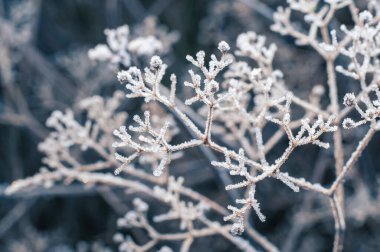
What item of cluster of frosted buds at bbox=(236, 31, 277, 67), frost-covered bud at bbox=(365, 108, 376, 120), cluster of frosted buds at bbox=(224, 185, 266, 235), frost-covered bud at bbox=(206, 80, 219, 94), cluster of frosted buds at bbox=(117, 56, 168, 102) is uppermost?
cluster of frosted buds at bbox=(236, 31, 277, 67)

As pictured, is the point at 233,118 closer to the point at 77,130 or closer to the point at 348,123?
the point at 77,130

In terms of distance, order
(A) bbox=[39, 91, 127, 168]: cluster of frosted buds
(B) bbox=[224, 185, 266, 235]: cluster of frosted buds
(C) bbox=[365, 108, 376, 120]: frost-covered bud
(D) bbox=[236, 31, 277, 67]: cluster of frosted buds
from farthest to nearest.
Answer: (A) bbox=[39, 91, 127, 168]: cluster of frosted buds → (D) bbox=[236, 31, 277, 67]: cluster of frosted buds → (C) bbox=[365, 108, 376, 120]: frost-covered bud → (B) bbox=[224, 185, 266, 235]: cluster of frosted buds

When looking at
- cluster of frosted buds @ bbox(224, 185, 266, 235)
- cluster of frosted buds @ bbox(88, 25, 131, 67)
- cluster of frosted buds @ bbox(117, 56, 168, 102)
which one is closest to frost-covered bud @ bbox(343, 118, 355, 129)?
cluster of frosted buds @ bbox(224, 185, 266, 235)

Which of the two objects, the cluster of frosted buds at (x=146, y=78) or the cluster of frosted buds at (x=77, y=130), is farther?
the cluster of frosted buds at (x=77, y=130)

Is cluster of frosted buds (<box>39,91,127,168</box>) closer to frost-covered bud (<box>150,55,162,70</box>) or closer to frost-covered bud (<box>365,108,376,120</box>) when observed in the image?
frost-covered bud (<box>150,55,162,70</box>)

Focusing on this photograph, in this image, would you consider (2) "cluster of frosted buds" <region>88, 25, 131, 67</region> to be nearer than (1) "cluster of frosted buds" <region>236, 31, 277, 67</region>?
Yes

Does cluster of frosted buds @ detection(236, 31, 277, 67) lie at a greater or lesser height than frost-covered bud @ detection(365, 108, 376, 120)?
greater

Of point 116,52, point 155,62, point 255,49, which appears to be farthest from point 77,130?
point 155,62

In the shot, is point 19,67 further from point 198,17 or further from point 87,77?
point 198,17

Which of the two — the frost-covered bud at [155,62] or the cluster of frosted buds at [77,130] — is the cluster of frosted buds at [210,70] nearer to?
the frost-covered bud at [155,62]

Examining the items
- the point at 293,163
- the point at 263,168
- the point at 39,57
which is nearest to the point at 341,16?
the point at 293,163

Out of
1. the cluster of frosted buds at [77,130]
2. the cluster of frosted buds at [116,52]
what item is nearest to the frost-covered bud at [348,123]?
the cluster of frosted buds at [116,52]

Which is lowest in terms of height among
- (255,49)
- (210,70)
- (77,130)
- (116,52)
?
(210,70)

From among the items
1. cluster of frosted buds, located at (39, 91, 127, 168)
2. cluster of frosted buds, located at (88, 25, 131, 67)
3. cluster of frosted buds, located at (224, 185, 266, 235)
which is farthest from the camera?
cluster of frosted buds, located at (39, 91, 127, 168)
